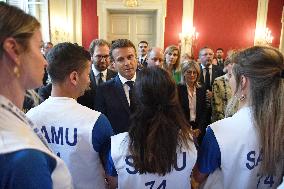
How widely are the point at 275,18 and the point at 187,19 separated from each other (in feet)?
9.31

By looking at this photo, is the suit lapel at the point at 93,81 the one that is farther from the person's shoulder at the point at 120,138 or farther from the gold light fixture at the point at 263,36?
the gold light fixture at the point at 263,36

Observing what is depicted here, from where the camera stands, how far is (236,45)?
8836mm

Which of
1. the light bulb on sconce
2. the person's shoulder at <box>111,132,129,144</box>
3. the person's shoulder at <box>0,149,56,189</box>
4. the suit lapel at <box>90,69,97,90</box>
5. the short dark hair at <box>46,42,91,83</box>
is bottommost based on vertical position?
the person's shoulder at <box>111,132,129,144</box>

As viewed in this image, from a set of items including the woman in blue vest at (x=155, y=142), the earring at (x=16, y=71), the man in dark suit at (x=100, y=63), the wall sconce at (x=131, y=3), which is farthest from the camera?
the wall sconce at (x=131, y=3)

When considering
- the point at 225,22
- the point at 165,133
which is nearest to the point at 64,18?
the point at 225,22

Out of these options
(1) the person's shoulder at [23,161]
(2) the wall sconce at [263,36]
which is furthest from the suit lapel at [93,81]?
(2) the wall sconce at [263,36]

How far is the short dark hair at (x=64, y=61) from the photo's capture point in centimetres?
146

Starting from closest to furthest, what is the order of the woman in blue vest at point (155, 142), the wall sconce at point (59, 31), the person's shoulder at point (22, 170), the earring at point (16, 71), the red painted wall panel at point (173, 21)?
the person's shoulder at point (22, 170) → the earring at point (16, 71) → the woman in blue vest at point (155, 142) → the wall sconce at point (59, 31) → the red painted wall panel at point (173, 21)

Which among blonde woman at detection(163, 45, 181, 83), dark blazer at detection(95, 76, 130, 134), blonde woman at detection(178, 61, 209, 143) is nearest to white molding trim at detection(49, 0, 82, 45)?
blonde woman at detection(163, 45, 181, 83)

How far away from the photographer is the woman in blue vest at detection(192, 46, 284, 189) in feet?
4.22

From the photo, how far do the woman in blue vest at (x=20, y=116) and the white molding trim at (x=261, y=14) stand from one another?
29.4 ft

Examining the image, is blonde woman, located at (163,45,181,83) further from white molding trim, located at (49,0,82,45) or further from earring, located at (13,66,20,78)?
white molding trim, located at (49,0,82,45)

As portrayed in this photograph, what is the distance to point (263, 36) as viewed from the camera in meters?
8.64

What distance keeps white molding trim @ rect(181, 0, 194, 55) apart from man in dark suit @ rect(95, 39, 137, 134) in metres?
6.25
